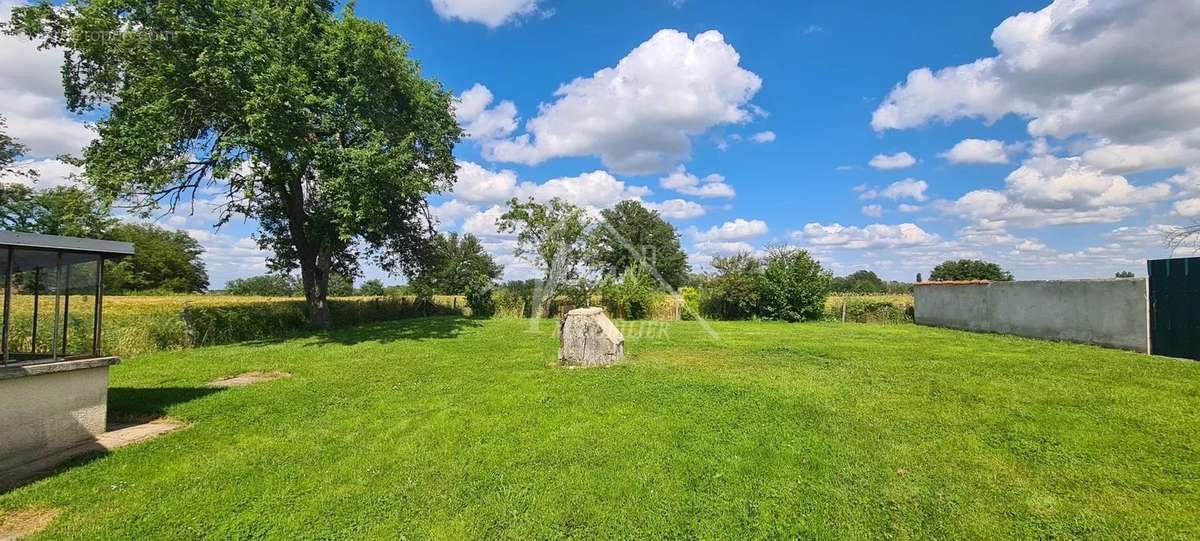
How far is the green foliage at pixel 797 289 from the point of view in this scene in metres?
23.5

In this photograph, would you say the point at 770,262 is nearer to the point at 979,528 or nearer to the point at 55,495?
the point at 979,528

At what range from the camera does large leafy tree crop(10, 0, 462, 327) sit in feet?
42.0

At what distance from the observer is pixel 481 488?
4.13 m

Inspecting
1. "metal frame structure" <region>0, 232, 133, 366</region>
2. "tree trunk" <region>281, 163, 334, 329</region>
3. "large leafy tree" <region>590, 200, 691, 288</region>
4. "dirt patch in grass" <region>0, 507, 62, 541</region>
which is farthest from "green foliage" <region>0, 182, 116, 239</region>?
"large leafy tree" <region>590, 200, 691, 288</region>

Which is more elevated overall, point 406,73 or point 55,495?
point 406,73

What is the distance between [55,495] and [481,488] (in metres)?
3.45

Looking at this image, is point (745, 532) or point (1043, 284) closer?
point (745, 532)

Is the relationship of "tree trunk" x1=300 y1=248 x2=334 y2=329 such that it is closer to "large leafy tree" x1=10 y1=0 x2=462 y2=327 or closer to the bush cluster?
"large leafy tree" x1=10 y1=0 x2=462 y2=327

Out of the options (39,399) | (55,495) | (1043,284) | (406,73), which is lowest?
(55,495)

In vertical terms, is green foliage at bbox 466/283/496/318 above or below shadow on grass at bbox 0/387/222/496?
above

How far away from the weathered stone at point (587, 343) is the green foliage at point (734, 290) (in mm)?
15891

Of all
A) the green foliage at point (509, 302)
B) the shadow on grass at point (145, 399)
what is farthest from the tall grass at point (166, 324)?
the green foliage at point (509, 302)

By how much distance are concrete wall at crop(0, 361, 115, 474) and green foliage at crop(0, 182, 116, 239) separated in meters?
7.97

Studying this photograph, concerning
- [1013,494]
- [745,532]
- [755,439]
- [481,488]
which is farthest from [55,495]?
[1013,494]
